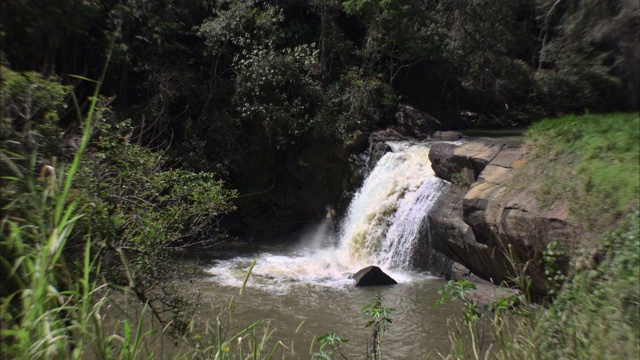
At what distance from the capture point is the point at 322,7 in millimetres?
15688

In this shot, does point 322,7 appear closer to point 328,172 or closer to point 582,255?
point 328,172

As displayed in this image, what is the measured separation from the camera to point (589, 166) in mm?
5754

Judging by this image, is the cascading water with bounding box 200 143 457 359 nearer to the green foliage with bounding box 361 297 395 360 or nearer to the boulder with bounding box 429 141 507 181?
the boulder with bounding box 429 141 507 181

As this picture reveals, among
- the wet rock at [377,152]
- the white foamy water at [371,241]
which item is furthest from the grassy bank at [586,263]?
the wet rock at [377,152]

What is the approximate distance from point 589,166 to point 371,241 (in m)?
6.61

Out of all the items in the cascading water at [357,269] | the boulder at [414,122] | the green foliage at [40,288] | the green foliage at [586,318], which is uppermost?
the boulder at [414,122]

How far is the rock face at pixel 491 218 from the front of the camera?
739 cm

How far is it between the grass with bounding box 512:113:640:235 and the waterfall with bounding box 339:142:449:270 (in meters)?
3.26

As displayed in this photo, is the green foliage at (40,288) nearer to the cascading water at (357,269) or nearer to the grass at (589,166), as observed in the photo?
the cascading water at (357,269)

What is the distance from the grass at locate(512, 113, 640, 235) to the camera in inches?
192

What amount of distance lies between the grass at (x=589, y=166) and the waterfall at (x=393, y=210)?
326 cm

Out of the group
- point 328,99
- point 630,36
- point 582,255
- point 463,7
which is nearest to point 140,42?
point 328,99

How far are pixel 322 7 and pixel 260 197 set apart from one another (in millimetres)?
5763

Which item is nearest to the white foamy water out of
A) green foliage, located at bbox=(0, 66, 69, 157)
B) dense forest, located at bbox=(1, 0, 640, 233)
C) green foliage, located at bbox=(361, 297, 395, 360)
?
dense forest, located at bbox=(1, 0, 640, 233)
